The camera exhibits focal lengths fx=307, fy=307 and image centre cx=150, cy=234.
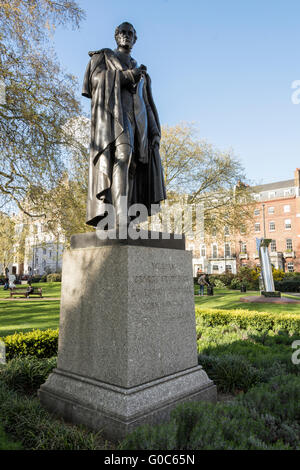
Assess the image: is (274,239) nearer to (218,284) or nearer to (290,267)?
(290,267)

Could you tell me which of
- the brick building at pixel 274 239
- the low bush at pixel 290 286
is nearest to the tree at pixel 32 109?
the low bush at pixel 290 286

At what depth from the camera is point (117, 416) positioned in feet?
9.52

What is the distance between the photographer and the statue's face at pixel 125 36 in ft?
14.2


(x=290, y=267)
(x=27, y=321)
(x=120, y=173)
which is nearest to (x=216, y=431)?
(x=120, y=173)

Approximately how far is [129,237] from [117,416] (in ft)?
5.77

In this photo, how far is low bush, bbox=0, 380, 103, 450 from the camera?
2680 mm

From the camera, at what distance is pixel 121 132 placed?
12.9 ft

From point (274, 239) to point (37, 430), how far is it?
5601cm

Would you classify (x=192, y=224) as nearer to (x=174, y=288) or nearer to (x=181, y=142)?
(x=181, y=142)

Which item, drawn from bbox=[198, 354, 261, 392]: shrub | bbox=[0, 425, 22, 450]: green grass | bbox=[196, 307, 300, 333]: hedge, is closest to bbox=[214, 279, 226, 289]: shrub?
bbox=[196, 307, 300, 333]: hedge

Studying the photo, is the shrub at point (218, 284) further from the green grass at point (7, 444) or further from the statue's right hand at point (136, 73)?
the green grass at point (7, 444)

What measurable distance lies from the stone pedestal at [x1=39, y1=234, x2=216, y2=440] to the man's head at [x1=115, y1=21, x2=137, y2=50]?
2.83 m

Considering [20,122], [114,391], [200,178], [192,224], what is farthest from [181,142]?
[114,391]

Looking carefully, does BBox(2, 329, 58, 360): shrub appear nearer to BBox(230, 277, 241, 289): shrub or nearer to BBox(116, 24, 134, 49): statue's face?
BBox(116, 24, 134, 49): statue's face
